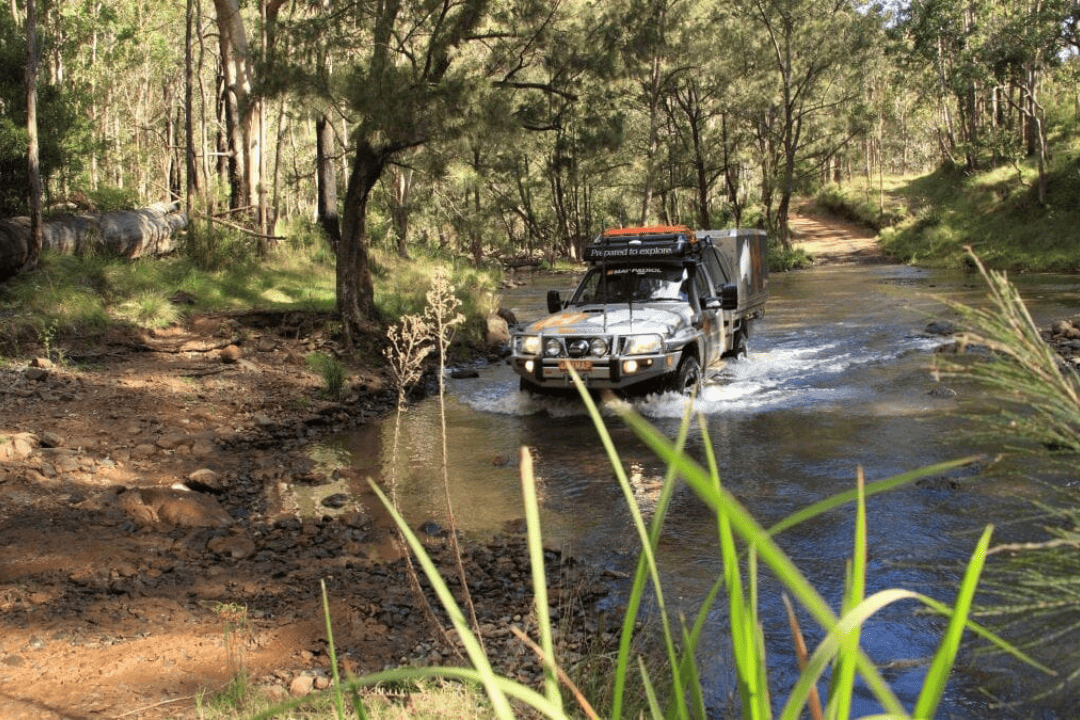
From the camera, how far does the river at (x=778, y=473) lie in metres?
5.78

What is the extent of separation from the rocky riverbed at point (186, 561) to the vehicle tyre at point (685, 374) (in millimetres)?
4068

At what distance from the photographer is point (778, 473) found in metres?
9.33

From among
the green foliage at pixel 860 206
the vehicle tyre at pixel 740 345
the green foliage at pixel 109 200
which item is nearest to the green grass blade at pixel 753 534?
the vehicle tyre at pixel 740 345

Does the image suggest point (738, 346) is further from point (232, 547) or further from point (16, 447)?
point (16, 447)

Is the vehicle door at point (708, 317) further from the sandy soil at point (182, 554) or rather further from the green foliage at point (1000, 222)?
the green foliage at point (1000, 222)

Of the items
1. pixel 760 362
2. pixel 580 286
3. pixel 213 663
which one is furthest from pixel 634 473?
pixel 760 362

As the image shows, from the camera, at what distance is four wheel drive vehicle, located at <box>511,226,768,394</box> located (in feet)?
37.4

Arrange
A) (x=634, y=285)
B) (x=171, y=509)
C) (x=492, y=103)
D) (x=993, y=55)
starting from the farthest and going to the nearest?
(x=993, y=55) < (x=492, y=103) < (x=634, y=285) < (x=171, y=509)

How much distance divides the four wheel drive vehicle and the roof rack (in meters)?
0.01

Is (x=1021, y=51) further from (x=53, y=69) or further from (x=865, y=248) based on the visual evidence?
(x=53, y=69)

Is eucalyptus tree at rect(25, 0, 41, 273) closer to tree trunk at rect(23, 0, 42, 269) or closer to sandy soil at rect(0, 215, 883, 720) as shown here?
tree trunk at rect(23, 0, 42, 269)

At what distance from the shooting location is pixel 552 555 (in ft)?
23.7

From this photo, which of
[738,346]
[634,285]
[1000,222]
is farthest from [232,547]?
[1000,222]

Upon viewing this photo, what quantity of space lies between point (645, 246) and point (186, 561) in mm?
8064
